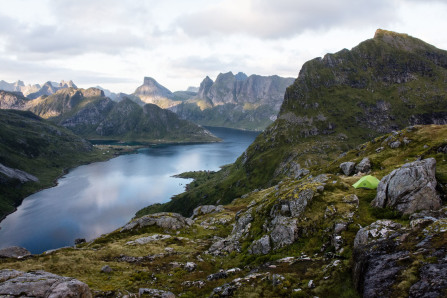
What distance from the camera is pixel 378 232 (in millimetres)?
23266

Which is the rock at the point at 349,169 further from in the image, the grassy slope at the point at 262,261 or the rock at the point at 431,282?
the rock at the point at 431,282

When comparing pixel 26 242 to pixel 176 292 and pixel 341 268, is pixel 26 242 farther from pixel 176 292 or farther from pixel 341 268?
pixel 341 268

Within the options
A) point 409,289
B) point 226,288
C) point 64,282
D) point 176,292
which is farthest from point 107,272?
point 409,289

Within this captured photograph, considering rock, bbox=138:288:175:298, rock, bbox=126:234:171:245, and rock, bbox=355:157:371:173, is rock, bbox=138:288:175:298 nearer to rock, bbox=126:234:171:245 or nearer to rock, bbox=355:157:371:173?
rock, bbox=126:234:171:245

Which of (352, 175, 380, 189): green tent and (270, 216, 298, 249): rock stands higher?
(352, 175, 380, 189): green tent

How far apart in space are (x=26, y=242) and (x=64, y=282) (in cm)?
18039

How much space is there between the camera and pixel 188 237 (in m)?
60.2

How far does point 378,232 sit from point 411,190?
9.68 metres

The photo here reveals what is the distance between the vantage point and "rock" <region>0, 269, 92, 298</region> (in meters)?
21.1

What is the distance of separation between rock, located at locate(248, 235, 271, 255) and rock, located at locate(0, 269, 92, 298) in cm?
2306

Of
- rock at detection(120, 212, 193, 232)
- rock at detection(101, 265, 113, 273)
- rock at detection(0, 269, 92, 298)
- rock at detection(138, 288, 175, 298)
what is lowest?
rock at detection(120, 212, 193, 232)

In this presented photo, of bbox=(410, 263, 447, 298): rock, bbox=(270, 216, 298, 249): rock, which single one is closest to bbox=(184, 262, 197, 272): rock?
bbox=(270, 216, 298, 249): rock

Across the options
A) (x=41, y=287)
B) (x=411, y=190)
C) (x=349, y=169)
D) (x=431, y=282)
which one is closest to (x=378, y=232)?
(x=431, y=282)

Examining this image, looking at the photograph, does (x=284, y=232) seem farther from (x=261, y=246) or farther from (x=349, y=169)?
(x=349, y=169)
